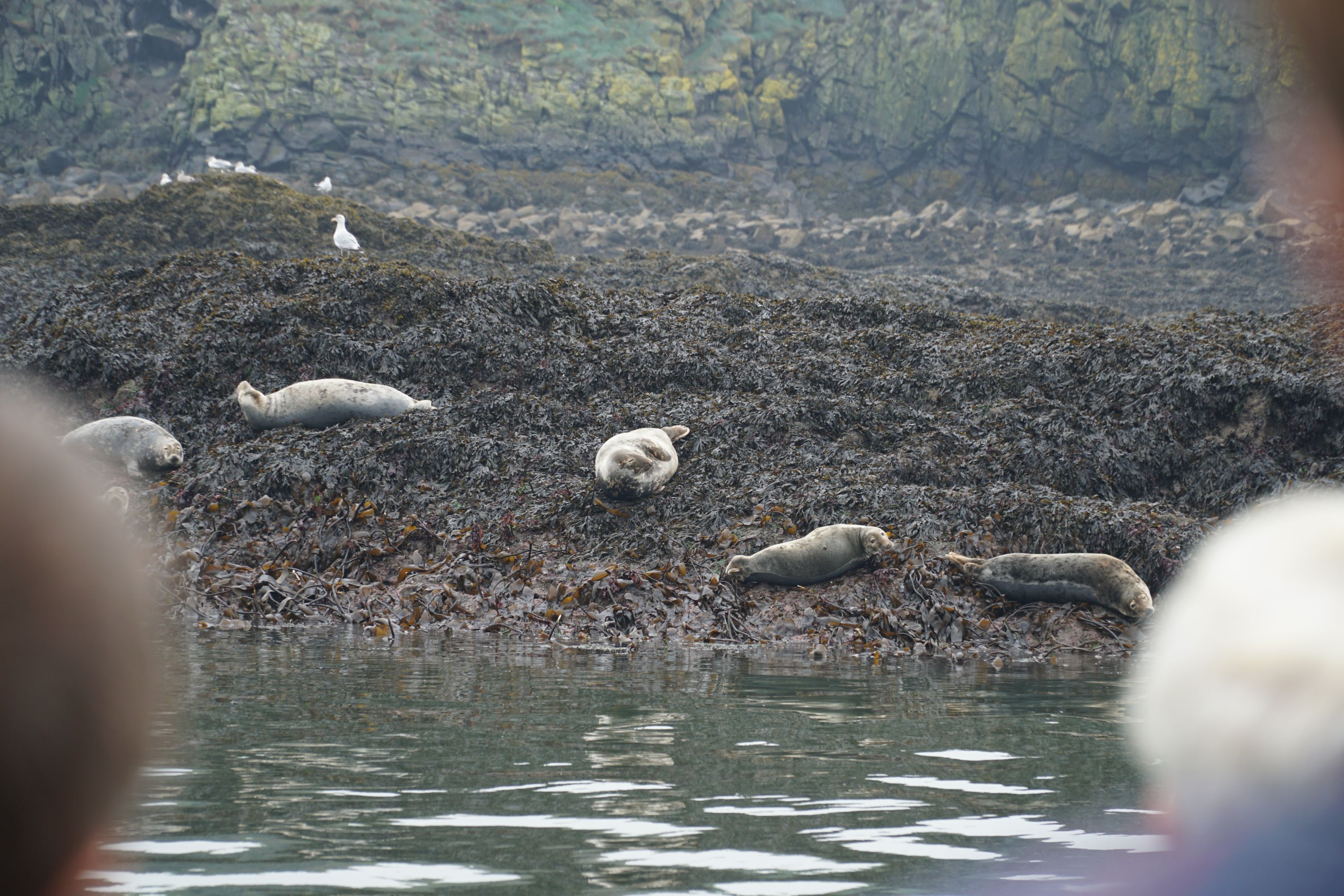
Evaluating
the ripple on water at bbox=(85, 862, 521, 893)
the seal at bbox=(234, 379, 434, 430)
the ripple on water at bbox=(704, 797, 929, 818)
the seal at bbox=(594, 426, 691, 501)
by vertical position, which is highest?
the seal at bbox=(234, 379, 434, 430)

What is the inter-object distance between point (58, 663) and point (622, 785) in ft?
6.60

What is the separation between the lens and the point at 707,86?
2387 inches

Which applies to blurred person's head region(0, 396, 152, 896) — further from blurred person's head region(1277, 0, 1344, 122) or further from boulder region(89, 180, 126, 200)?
boulder region(89, 180, 126, 200)

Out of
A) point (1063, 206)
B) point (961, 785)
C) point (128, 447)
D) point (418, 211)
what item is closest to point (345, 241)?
point (128, 447)

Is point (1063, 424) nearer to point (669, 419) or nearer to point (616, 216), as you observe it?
point (669, 419)

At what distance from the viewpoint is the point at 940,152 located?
55.5 metres

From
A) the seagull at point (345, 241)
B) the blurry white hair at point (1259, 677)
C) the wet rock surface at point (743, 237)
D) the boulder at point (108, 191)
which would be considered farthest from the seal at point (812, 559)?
the boulder at point (108, 191)

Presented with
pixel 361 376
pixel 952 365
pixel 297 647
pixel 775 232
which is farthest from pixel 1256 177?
pixel 297 647

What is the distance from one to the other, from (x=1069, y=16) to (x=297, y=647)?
191 ft

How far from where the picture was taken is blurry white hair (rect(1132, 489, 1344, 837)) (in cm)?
179

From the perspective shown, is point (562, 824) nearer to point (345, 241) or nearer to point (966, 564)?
point (966, 564)

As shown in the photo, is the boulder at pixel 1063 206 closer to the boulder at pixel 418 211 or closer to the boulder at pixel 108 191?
the boulder at pixel 418 211

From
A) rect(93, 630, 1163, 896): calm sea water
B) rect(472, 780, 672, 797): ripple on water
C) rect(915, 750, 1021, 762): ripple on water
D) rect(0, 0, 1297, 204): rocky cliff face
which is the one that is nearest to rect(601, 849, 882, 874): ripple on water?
rect(93, 630, 1163, 896): calm sea water

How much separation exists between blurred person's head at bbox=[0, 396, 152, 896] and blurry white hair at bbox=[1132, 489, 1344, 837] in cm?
173
